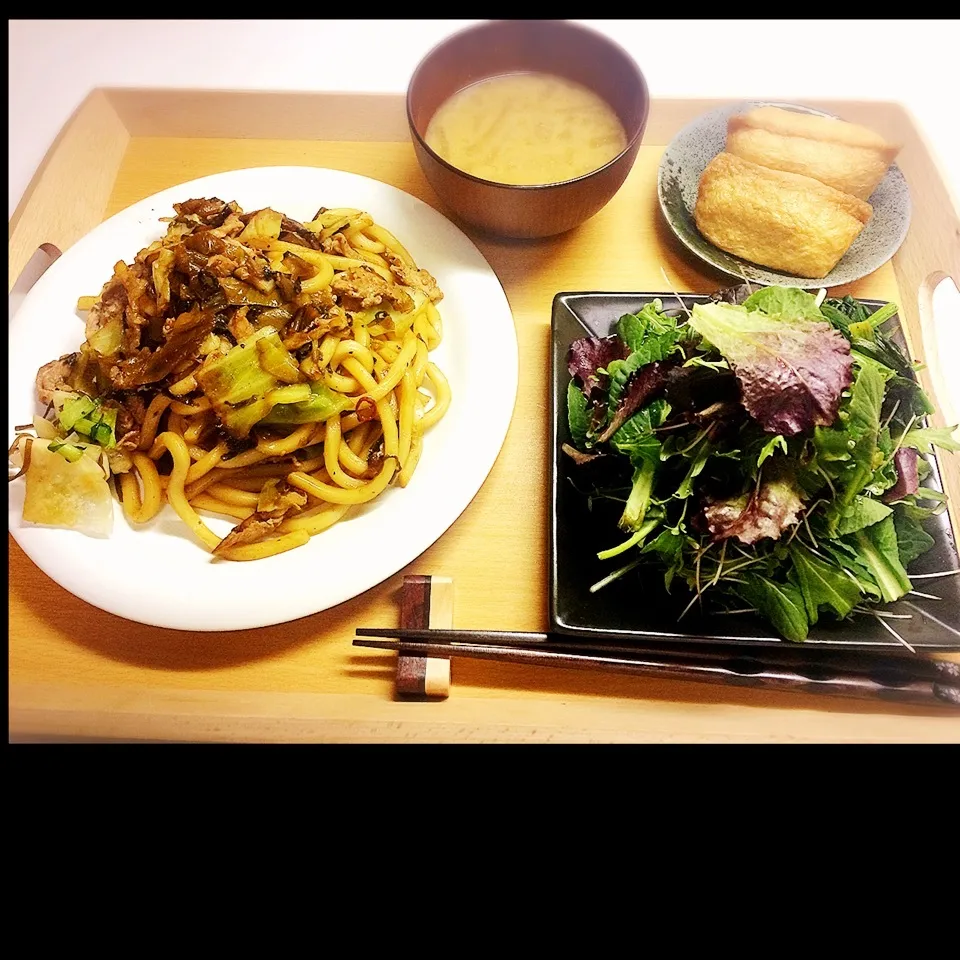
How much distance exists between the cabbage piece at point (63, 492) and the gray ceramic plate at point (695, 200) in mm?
1598

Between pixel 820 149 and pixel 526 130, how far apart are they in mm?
823

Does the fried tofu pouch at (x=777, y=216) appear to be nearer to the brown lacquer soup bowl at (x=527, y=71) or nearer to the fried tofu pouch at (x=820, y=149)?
the fried tofu pouch at (x=820, y=149)

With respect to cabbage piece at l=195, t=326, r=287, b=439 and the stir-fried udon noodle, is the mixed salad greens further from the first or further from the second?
cabbage piece at l=195, t=326, r=287, b=439

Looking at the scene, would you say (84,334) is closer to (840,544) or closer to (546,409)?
(546,409)

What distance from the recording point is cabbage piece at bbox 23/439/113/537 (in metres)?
1.55

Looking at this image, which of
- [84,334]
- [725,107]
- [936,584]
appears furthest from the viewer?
[725,107]

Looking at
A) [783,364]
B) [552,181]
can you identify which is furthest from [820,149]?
[783,364]

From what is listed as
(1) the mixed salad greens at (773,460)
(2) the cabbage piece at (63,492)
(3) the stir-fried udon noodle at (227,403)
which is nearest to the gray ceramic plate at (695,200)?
(1) the mixed salad greens at (773,460)

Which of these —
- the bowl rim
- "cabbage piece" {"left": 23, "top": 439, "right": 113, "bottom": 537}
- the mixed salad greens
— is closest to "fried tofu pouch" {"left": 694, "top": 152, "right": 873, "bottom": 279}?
the bowl rim

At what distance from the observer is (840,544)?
4.81ft

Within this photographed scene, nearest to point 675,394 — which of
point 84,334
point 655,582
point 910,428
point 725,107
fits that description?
point 655,582

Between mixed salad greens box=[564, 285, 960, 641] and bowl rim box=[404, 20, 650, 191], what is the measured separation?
49 centimetres

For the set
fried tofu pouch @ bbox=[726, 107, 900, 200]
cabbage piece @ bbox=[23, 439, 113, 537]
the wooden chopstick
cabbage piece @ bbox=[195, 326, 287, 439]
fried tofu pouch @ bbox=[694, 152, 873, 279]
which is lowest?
the wooden chopstick

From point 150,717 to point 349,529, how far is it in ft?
1.76
